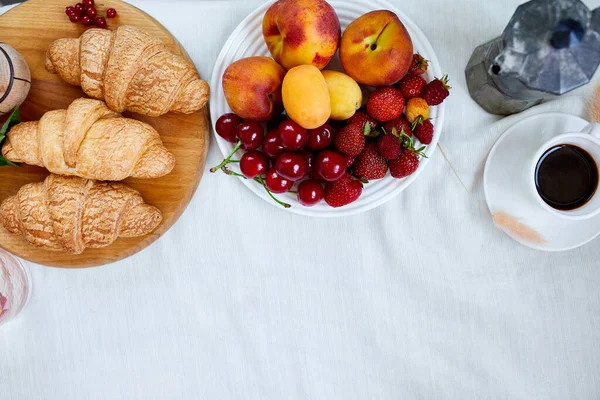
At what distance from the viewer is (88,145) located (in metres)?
0.83

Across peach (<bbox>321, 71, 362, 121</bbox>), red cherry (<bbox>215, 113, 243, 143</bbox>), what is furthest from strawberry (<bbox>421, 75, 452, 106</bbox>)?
red cherry (<bbox>215, 113, 243, 143</bbox>)

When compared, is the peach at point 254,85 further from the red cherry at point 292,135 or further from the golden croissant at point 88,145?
the golden croissant at point 88,145

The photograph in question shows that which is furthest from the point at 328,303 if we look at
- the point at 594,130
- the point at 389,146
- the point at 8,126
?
the point at 8,126

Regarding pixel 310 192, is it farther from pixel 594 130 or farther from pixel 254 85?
pixel 594 130

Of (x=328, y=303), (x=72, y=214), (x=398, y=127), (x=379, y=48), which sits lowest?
(x=328, y=303)

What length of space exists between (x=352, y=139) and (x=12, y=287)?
734 millimetres

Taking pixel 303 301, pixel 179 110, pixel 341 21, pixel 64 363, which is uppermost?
pixel 341 21

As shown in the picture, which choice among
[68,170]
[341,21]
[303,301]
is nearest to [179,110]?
[68,170]

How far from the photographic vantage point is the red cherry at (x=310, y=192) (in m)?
0.86

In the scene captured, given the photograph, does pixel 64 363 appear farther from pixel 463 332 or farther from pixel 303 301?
pixel 463 332

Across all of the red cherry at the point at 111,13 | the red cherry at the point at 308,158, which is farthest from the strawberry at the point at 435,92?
the red cherry at the point at 111,13

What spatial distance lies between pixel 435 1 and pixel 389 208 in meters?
0.43

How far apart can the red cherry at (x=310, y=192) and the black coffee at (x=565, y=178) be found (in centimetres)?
39

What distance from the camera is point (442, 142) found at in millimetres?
961
